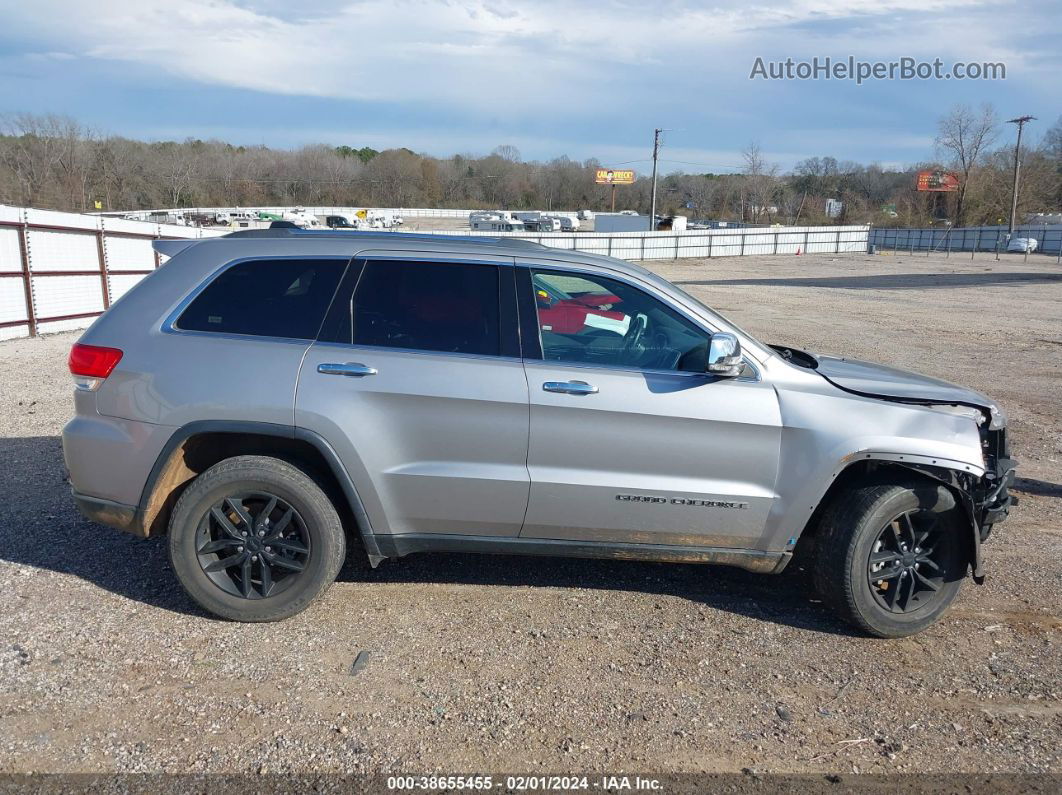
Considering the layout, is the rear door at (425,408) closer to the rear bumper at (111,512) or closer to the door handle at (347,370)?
the door handle at (347,370)

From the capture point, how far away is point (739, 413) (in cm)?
402

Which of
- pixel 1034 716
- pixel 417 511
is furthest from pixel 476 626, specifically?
pixel 1034 716

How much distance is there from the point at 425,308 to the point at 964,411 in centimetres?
281

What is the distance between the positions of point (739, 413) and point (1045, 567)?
2.70 meters

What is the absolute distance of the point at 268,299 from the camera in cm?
422

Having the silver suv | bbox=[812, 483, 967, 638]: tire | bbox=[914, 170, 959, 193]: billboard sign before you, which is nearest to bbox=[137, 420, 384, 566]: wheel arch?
the silver suv

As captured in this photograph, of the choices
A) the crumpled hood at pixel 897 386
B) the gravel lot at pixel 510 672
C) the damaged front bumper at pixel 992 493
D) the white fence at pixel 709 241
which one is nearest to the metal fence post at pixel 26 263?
the gravel lot at pixel 510 672

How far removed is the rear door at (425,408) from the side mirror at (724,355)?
0.91 meters

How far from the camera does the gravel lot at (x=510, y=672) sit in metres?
3.22

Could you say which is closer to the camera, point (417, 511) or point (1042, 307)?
point (417, 511)

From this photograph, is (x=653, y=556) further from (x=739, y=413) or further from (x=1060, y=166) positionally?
(x=1060, y=166)

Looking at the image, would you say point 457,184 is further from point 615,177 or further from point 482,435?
point 482,435

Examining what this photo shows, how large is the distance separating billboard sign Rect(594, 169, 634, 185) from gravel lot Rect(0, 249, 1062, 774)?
382 ft

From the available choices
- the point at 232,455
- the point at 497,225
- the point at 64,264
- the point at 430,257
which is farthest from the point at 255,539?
the point at 497,225
